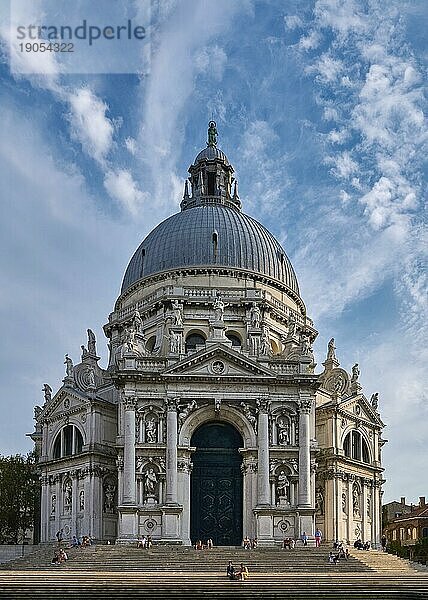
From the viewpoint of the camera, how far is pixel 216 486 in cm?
5394

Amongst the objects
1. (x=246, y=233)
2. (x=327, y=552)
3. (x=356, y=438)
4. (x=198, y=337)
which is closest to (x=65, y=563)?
(x=327, y=552)

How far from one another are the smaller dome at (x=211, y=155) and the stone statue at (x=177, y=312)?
1669 centimetres

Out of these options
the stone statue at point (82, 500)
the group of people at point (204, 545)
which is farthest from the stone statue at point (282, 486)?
the stone statue at point (82, 500)

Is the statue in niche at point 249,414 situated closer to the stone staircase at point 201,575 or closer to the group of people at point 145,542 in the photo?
the stone staircase at point 201,575

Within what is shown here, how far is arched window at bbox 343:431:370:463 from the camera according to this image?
63.3 m

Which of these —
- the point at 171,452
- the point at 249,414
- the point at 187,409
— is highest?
the point at 187,409

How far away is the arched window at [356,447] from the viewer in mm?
63312

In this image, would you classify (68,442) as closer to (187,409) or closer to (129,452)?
(129,452)

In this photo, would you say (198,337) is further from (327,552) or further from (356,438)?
(327,552)

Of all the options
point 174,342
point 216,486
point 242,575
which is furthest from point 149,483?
point 242,575

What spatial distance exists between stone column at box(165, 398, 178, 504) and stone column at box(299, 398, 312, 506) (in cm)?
719

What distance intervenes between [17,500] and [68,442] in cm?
1124

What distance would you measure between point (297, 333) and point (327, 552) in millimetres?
20632

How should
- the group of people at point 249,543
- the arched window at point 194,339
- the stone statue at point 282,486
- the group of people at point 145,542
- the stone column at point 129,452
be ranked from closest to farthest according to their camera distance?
the group of people at point 145,542
the group of people at point 249,543
the stone column at point 129,452
the stone statue at point 282,486
the arched window at point 194,339
